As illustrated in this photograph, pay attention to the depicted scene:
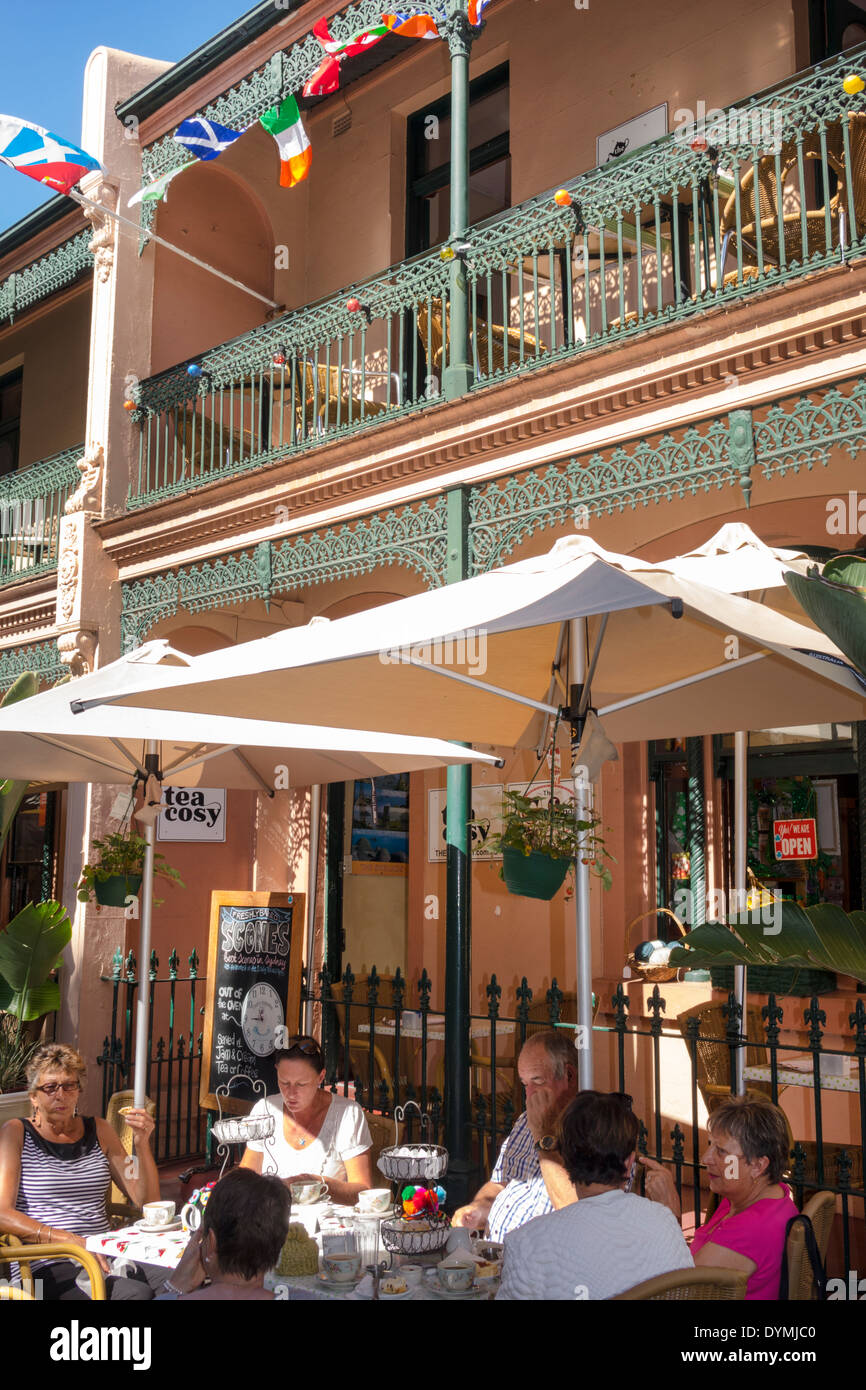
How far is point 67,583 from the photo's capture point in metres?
10.1

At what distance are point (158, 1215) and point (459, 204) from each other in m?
5.91

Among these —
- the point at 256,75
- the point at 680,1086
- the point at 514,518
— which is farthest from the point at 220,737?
the point at 256,75

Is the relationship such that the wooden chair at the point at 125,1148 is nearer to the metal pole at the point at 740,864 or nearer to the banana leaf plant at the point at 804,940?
the metal pole at the point at 740,864

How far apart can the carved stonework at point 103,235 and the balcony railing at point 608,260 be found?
1.33 m

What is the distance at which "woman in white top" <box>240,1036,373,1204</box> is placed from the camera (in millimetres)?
5047

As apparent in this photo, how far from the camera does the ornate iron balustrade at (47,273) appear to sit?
36.3 ft

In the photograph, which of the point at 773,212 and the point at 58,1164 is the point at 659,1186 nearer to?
the point at 58,1164

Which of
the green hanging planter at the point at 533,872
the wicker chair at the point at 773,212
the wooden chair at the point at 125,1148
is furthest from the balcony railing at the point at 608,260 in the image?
the wooden chair at the point at 125,1148

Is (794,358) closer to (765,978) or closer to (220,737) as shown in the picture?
(220,737)

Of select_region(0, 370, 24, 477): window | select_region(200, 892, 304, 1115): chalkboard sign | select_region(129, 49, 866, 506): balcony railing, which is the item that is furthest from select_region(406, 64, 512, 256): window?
select_region(200, 892, 304, 1115): chalkboard sign

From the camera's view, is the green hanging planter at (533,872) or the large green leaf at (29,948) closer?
the green hanging planter at (533,872)

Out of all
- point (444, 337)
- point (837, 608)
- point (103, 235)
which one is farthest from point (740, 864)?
point (103, 235)

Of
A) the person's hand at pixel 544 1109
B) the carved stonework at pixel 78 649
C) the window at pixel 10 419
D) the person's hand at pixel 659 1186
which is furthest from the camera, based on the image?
the window at pixel 10 419
